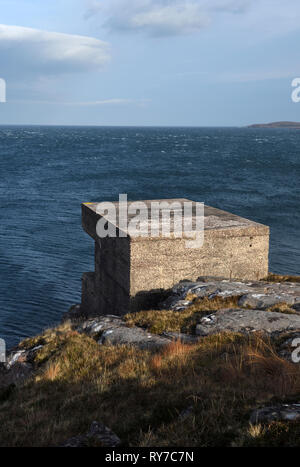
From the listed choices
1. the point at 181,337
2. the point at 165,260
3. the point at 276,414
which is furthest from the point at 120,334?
the point at 276,414

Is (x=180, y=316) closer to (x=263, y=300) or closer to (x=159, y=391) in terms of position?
(x=263, y=300)

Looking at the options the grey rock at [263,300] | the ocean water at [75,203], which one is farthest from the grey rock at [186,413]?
the ocean water at [75,203]

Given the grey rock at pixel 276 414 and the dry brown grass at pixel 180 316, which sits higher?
the grey rock at pixel 276 414

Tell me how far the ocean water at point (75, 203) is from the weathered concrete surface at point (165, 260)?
542 centimetres

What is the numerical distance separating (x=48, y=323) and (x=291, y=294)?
9911 millimetres

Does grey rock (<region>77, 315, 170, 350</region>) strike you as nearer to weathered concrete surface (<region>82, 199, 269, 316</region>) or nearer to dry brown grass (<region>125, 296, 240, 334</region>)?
dry brown grass (<region>125, 296, 240, 334</region>)

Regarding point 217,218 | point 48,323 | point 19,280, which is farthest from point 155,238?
point 19,280

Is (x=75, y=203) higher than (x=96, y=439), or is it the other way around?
(x=96, y=439)

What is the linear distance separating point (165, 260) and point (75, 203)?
31991 mm

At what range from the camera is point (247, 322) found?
27.8ft

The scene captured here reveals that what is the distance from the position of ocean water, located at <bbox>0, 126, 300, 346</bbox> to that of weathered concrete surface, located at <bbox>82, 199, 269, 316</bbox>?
5416 millimetres

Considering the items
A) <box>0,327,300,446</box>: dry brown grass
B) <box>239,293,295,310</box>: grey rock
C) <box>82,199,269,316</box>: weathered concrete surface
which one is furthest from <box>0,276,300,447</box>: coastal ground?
<box>82,199,269,316</box>: weathered concrete surface

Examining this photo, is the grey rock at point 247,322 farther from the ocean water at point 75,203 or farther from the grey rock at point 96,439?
the ocean water at point 75,203

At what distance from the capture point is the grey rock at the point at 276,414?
15.8 ft
